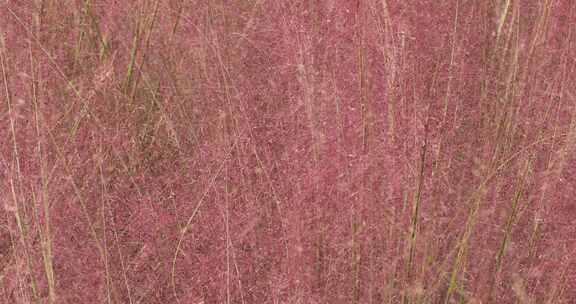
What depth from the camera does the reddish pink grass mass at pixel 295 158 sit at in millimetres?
1525

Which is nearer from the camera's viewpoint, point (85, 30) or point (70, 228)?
point (70, 228)

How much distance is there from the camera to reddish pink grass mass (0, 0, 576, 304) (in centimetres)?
153

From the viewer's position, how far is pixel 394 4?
6.04ft

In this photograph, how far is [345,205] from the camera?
153cm

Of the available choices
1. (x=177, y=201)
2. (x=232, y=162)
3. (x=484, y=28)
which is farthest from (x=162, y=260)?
(x=484, y=28)

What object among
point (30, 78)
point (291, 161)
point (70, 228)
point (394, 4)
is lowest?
point (70, 228)

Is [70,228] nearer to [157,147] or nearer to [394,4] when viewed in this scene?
[157,147]

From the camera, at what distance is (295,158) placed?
1601mm

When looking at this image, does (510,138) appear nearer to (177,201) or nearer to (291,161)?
(291,161)

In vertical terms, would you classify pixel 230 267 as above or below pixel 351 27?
below

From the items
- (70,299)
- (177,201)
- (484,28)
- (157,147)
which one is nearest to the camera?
(70,299)

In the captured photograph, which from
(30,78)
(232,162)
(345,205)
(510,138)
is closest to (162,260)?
(232,162)

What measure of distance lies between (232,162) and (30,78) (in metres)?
0.45

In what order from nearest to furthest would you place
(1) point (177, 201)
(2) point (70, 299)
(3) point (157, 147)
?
1. (2) point (70, 299)
2. (1) point (177, 201)
3. (3) point (157, 147)
